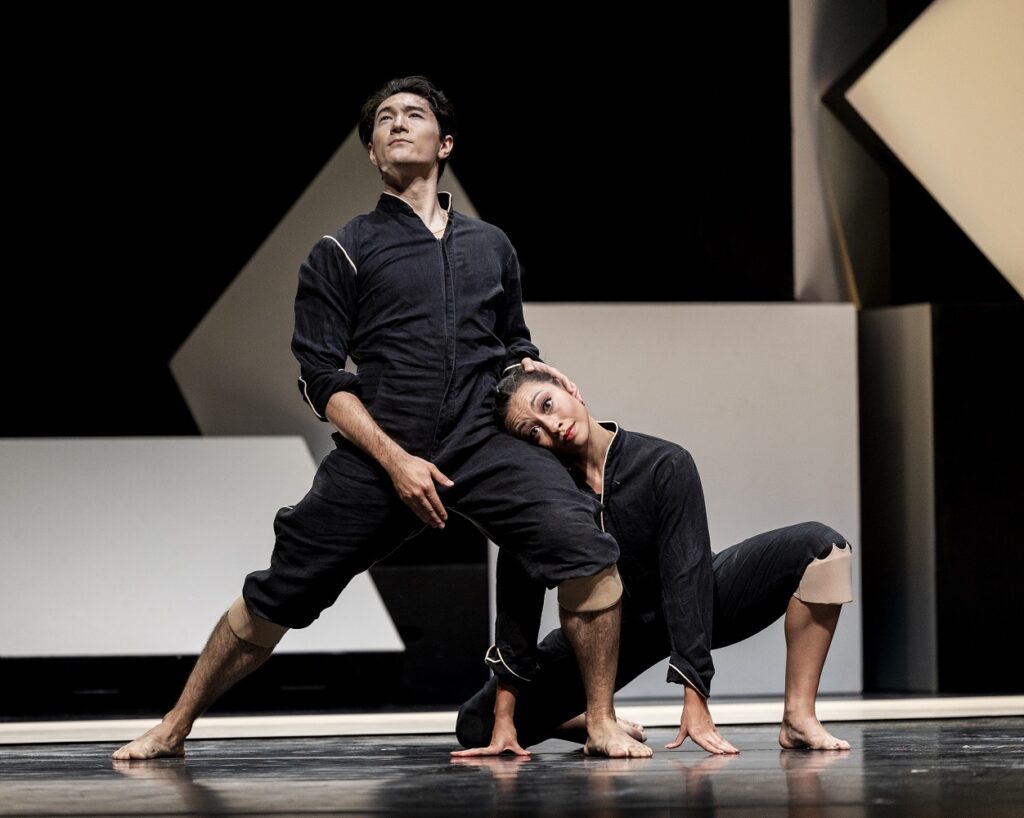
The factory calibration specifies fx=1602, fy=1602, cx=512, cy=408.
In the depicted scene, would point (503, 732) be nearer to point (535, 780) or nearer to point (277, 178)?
point (535, 780)

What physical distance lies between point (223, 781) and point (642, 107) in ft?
11.6

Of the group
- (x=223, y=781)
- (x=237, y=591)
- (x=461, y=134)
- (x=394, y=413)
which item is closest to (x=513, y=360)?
(x=394, y=413)

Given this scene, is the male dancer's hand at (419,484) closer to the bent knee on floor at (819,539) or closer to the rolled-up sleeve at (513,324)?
the rolled-up sleeve at (513,324)

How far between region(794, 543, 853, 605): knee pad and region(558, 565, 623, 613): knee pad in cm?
37

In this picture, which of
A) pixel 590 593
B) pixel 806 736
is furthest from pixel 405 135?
pixel 806 736

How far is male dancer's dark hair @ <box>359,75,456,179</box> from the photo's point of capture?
9.91 feet

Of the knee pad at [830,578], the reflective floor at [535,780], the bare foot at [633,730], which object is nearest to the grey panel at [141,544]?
the reflective floor at [535,780]

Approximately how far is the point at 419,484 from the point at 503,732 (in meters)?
0.48

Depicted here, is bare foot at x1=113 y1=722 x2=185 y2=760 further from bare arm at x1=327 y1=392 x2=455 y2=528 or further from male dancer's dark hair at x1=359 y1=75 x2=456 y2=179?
male dancer's dark hair at x1=359 y1=75 x2=456 y2=179

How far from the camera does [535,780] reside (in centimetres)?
238

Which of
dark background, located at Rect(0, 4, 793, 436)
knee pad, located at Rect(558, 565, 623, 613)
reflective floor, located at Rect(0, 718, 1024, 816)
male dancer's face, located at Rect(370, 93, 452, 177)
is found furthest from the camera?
dark background, located at Rect(0, 4, 793, 436)

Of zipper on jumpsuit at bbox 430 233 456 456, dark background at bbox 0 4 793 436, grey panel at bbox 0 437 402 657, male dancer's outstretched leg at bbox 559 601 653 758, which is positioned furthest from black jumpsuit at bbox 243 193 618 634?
dark background at bbox 0 4 793 436

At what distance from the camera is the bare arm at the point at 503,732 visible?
283 cm

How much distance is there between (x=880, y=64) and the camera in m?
4.84
